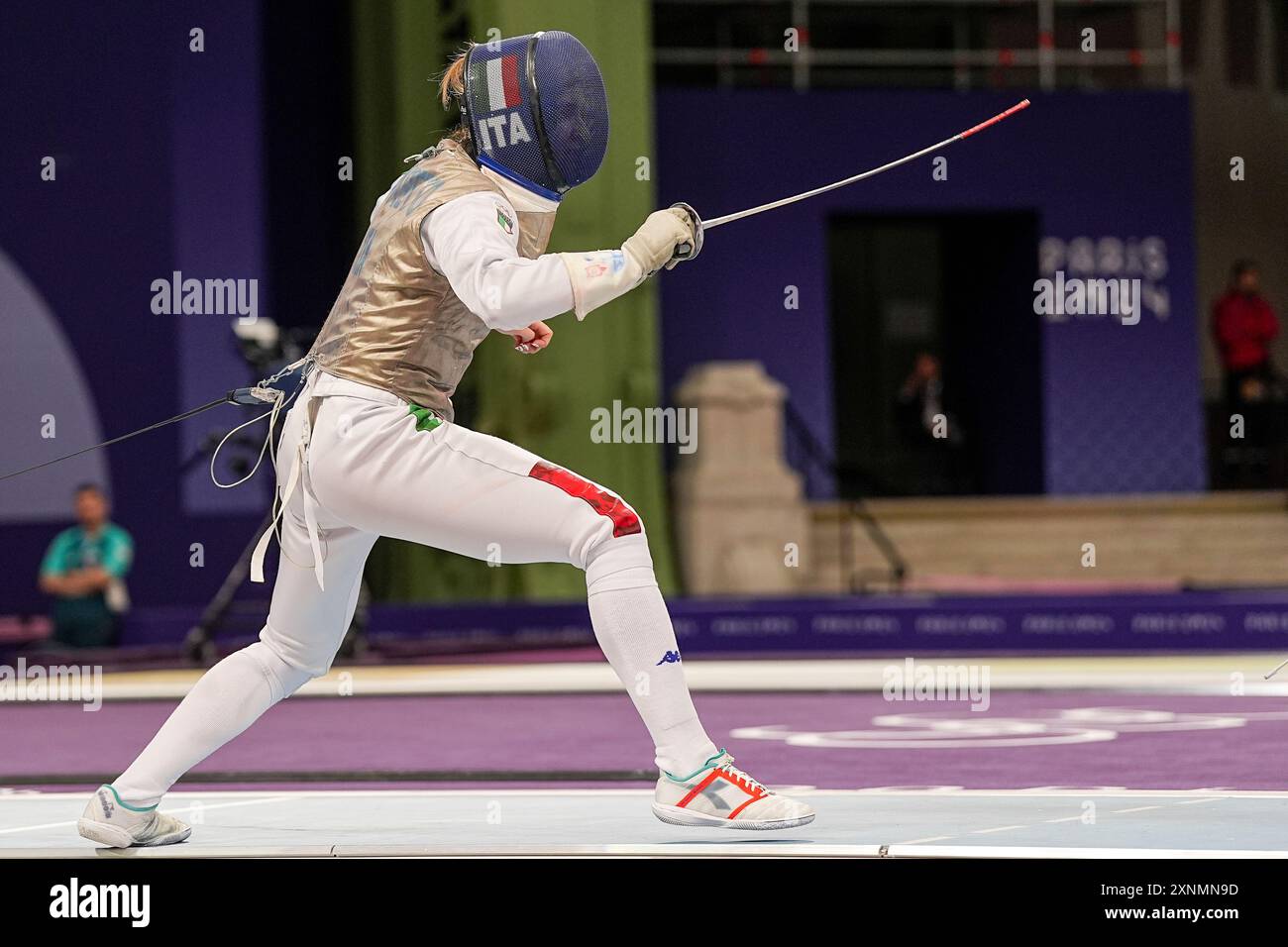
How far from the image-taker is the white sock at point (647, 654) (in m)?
3.20

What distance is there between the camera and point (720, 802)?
3211mm

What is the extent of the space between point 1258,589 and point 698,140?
5341mm

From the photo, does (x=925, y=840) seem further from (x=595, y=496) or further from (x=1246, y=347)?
(x=1246, y=347)

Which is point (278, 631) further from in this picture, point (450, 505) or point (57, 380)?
point (57, 380)

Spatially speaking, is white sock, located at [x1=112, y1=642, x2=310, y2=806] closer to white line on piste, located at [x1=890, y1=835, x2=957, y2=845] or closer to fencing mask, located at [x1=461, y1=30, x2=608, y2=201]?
fencing mask, located at [x1=461, y1=30, x2=608, y2=201]

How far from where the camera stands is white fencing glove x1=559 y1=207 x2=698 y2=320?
3.13 meters

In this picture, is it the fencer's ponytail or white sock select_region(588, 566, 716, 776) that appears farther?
the fencer's ponytail

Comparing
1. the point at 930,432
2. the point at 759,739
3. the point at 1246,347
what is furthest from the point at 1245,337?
the point at 759,739

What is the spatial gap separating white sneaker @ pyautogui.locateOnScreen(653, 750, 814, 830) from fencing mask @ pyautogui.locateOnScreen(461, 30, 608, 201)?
42.4 inches

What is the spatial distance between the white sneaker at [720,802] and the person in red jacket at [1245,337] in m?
10.3

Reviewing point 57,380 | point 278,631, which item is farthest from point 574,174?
point 57,380

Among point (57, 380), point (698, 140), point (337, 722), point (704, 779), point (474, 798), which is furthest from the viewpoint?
point (698, 140)

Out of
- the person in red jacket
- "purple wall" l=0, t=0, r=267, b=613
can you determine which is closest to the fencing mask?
"purple wall" l=0, t=0, r=267, b=613

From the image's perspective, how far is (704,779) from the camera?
10.6 feet
